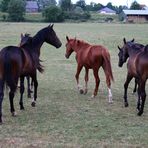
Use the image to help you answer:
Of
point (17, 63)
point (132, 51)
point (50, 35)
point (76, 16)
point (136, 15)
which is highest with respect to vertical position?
point (50, 35)

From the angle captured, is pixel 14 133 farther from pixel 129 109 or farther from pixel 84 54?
pixel 84 54

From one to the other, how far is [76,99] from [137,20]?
3893 inches

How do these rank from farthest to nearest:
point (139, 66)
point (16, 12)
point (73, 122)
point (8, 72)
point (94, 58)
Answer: point (16, 12)
point (94, 58)
point (139, 66)
point (73, 122)
point (8, 72)

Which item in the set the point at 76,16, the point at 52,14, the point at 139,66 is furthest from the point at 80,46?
the point at 76,16

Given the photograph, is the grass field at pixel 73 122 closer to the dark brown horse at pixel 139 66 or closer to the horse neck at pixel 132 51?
the dark brown horse at pixel 139 66

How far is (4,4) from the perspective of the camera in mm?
98688

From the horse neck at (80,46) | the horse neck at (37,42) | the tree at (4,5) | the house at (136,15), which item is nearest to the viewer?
the horse neck at (37,42)

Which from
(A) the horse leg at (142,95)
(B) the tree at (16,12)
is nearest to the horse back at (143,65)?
(A) the horse leg at (142,95)

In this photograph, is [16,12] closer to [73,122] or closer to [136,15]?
[136,15]

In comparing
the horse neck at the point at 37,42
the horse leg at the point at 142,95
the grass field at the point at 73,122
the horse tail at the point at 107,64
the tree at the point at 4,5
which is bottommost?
the grass field at the point at 73,122

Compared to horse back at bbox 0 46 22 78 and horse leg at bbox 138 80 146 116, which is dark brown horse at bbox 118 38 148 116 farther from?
horse back at bbox 0 46 22 78

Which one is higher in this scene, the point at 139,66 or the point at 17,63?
the point at 17,63

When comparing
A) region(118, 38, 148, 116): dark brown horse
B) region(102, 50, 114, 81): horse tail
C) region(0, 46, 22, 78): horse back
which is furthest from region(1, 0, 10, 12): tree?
region(0, 46, 22, 78): horse back

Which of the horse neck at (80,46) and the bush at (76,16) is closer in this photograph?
the horse neck at (80,46)
